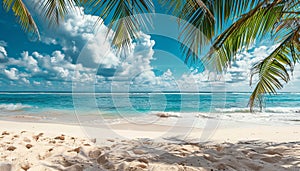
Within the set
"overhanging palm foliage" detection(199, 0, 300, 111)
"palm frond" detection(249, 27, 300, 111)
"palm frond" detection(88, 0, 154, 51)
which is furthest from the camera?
"palm frond" detection(249, 27, 300, 111)

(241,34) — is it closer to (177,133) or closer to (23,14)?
(177,133)

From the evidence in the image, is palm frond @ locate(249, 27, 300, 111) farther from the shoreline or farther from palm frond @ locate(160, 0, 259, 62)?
palm frond @ locate(160, 0, 259, 62)

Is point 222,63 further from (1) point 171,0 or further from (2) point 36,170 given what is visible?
(2) point 36,170

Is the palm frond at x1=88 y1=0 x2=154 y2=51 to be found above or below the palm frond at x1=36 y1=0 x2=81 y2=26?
below

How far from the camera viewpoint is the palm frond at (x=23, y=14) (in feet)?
11.1

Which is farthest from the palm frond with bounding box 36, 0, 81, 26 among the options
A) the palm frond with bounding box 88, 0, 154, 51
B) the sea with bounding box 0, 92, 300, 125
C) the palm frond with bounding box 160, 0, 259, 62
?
the sea with bounding box 0, 92, 300, 125

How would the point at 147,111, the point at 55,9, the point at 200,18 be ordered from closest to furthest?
the point at 200,18
the point at 55,9
the point at 147,111

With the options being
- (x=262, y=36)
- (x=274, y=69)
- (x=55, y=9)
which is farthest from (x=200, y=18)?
(x=274, y=69)

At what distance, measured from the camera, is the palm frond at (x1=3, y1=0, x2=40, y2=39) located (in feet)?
11.1

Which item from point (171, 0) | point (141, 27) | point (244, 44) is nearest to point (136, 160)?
point (141, 27)

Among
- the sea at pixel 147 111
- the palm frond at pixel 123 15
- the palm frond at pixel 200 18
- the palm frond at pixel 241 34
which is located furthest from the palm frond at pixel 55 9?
the sea at pixel 147 111

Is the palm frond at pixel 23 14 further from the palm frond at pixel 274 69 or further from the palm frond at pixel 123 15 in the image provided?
the palm frond at pixel 274 69

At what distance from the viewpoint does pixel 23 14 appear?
11.8 feet

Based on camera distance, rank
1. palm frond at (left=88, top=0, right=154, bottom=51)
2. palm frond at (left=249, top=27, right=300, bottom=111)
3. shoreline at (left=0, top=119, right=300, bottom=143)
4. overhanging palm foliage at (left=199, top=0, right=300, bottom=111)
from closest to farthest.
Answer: palm frond at (left=88, top=0, right=154, bottom=51) → overhanging palm foliage at (left=199, top=0, right=300, bottom=111) → palm frond at (left=249, top=27, right=300, bottom=111) → shoreline at (left=0, top=119, right=300, bottom=143)
